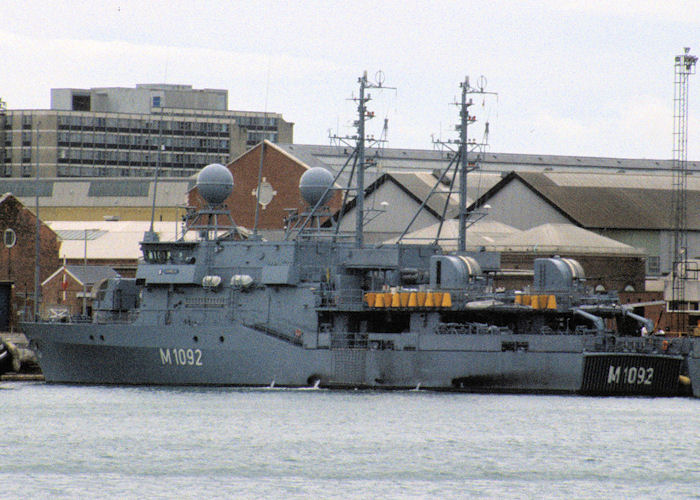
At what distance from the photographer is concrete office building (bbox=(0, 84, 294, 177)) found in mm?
127875

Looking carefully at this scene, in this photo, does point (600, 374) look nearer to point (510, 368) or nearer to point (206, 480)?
point (510, 368)

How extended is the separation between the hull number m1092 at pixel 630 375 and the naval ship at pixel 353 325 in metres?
0.03

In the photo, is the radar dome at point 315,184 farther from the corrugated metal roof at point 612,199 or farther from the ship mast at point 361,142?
the corrugated metal roof at point 612,199

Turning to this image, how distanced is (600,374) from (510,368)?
9.57ft

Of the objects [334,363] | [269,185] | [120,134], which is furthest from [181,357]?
[120,134]

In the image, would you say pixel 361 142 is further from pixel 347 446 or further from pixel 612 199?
pixel 612 199

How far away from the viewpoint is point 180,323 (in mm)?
52125

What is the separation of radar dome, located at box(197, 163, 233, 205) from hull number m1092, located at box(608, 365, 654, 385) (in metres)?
15.5

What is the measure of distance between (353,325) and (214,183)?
736cm

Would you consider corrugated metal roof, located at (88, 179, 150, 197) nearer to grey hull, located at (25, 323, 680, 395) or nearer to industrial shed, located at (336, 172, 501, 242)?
industrial shed, located at (336, 172, 501, 242)

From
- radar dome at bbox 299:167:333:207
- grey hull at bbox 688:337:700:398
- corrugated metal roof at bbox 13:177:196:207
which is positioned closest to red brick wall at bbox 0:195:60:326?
corrugated metal roof at bbox 13:177:196:207

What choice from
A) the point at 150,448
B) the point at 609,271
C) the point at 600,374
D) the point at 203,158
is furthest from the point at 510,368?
the point at 203,158

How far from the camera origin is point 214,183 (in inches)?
2083

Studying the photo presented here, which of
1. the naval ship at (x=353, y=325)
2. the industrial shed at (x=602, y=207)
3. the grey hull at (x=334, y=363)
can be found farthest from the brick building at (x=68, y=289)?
the grey hull at (x=334, y=363)
